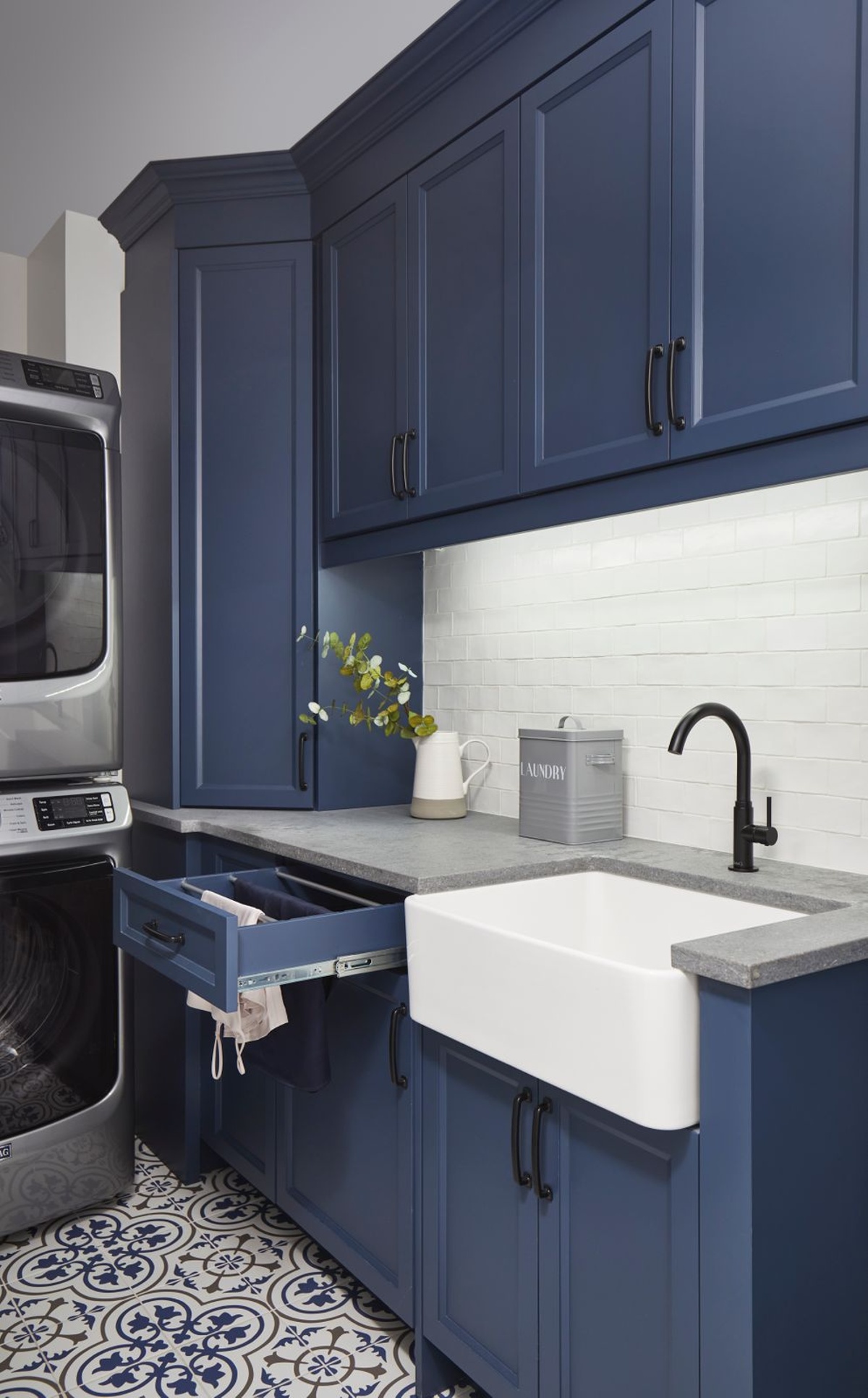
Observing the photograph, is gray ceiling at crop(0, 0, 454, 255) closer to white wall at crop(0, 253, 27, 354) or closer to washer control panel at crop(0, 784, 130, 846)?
white wall at crop(0, 253, 27, 354)

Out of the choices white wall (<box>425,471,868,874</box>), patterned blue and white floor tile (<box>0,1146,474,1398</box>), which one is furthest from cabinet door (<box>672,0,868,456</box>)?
patterned blue and white floor tile (<box>0,1146,474,1398</box>)

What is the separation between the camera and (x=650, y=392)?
5.47ft

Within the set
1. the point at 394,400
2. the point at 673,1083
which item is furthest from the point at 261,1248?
the point at 394,400

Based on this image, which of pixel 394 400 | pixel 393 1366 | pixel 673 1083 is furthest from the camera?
pixel 394 400

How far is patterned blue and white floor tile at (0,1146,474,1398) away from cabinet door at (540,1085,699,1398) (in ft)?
1.67

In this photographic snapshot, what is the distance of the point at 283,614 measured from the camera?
2.60 metres

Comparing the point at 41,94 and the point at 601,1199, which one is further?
the point at 41,94

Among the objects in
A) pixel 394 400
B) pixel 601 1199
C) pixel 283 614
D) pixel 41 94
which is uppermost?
pixel 41 94

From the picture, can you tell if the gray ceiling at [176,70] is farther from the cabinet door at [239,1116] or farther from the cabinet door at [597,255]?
the cabinet door at [239,1116]

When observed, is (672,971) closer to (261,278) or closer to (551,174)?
(551,174)

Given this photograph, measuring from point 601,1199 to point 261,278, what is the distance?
7.58ft

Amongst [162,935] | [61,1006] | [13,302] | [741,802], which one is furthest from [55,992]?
[13,302]

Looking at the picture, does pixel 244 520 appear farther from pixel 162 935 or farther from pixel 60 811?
pixel 162 935

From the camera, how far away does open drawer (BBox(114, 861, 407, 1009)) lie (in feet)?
5.00
